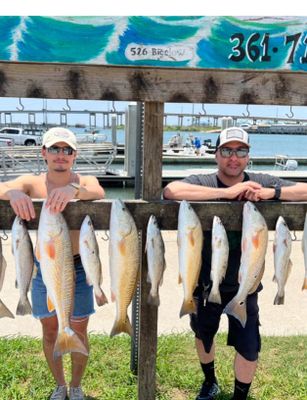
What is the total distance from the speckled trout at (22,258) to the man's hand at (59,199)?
18cm

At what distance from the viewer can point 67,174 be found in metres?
2.68

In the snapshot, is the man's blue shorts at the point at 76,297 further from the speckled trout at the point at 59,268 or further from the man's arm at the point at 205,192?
the man's arm at the point at 205,192

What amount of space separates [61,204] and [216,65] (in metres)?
1.16

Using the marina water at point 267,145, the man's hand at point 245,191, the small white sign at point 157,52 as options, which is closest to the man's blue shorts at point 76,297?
the man's hand at point 245,191

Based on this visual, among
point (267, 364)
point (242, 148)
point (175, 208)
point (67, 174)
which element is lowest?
point (267, 364)

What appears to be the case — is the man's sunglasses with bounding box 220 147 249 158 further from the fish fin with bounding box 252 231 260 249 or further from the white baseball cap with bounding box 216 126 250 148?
the fish fin with bounding box 252 231 260 249

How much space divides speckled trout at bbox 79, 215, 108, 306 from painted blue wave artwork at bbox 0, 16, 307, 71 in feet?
2.98

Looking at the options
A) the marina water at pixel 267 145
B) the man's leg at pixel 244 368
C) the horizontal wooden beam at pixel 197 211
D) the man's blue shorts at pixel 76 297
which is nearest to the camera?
the horizontal wooden beam at pixel 197 211

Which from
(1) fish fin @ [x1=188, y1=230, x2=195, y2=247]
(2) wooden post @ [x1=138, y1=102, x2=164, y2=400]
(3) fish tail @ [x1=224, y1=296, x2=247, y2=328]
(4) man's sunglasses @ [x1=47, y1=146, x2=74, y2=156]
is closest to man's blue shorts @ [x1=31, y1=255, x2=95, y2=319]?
(2) wooden post @ [x1=138, y1=102, x2=164, y2=400]

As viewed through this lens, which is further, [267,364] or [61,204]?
[267,364]

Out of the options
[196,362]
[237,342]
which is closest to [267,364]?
[196,362]

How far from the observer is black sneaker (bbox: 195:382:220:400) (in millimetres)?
3117

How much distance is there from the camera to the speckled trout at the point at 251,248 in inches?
92.6

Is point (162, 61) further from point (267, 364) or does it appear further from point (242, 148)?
point (267, 364)
